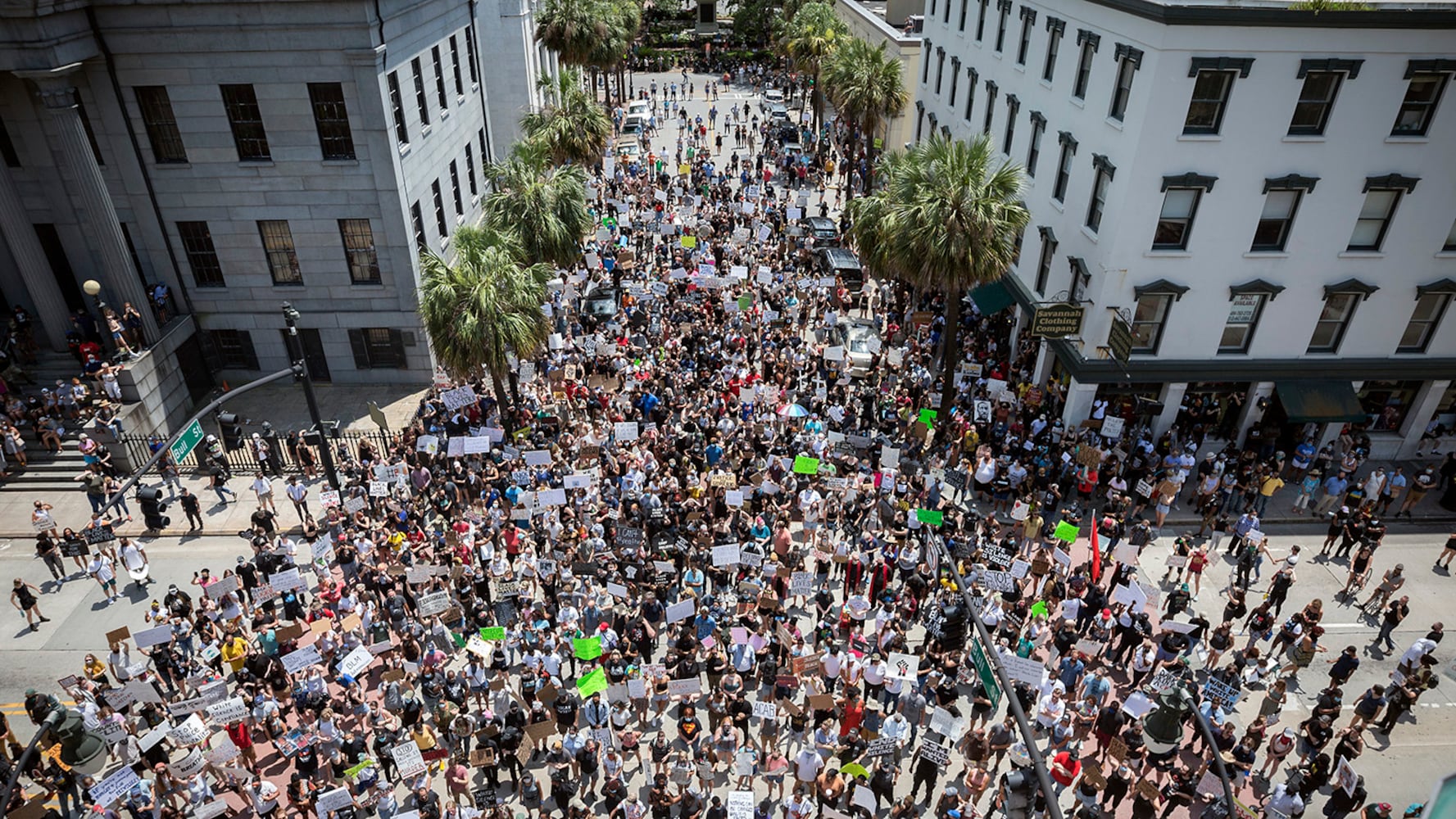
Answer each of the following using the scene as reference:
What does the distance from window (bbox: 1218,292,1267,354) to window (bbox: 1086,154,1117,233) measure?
192 inches

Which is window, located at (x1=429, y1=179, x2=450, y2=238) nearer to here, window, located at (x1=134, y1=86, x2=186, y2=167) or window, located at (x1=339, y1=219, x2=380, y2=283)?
window, located at (x1=339, y1=219, x2=380, y2=283)

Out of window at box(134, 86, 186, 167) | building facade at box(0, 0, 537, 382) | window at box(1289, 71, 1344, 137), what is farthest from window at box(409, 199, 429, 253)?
window at box(1289, 71, 1344, 137)

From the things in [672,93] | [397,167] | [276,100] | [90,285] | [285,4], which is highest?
[285,4]

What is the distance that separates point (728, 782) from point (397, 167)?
76.7ft

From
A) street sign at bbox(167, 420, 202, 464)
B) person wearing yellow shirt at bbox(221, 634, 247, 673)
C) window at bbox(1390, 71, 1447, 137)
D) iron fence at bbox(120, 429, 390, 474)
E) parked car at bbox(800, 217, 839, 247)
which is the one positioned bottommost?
iron fence at bbox(120, 429, 390, 474)

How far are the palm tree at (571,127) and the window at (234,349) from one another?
602 inches

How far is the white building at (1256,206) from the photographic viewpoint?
23.1 m

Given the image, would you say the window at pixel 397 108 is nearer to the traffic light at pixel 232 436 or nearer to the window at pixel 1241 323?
the traffic light at pixel 232 436

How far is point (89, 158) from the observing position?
91.4 ft

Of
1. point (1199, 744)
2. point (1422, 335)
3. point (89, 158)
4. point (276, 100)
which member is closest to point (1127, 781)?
point (1199, 744)

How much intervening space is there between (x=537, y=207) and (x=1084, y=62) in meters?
19.5

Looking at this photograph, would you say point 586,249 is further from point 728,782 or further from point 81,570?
point 728,782

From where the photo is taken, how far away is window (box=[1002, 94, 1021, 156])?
3347cm

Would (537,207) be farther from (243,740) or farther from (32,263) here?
(243,740)
